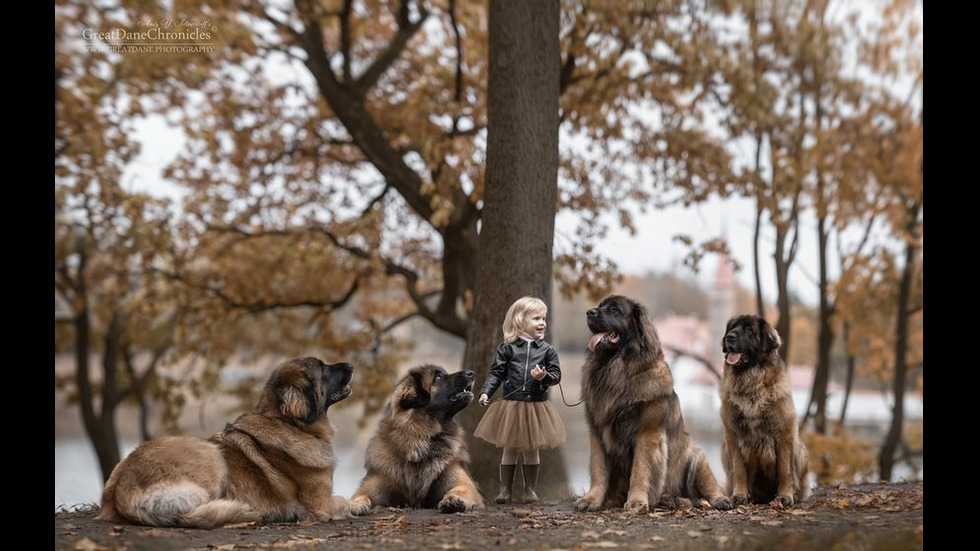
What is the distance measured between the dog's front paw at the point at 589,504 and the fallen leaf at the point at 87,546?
11.6ft

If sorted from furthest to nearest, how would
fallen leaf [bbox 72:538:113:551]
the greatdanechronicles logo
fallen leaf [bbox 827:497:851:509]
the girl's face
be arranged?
the greatdanechronicles logo
the girl's face
fallen leaf [bbox 827:497:851:509]
fallen leaf [bbox 72:538:113:551]

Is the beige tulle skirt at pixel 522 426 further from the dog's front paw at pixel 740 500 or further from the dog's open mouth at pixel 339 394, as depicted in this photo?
the dog's front paw at pixel 740 500

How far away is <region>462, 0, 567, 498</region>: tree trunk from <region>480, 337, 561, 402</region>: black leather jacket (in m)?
1.28

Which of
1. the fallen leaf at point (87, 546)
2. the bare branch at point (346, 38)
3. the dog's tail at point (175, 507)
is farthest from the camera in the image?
the bare branch at point (346, 38)

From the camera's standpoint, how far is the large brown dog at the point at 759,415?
684 centimetres

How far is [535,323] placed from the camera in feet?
24.3

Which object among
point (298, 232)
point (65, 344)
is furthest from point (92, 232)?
point (65, 344)

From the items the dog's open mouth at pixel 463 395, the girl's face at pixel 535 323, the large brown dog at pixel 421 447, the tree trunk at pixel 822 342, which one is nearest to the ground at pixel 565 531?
the large brown dog at pixel 421 447

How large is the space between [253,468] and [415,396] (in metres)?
1.46

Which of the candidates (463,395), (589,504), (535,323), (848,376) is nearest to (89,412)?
(463,395)

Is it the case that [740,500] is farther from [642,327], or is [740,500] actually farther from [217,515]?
[217,515]

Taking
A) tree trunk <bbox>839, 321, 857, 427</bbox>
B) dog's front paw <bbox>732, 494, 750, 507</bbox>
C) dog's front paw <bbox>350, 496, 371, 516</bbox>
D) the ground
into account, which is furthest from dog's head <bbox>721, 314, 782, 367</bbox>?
tree trunk <bbox>839, 321, 857, 427</bbox>

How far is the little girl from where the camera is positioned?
23.9 feet

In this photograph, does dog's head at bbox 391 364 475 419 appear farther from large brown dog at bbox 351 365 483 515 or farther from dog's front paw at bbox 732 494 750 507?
dog's front paw at bbox 732 494 750 507
